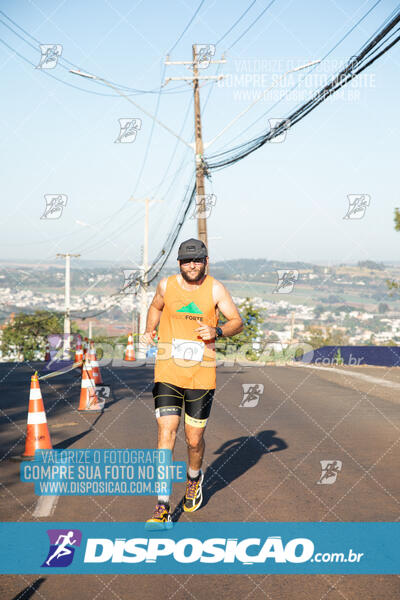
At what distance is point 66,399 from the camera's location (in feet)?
47.6

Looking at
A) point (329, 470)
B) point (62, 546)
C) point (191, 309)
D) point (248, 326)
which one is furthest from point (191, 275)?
point (248, 326)

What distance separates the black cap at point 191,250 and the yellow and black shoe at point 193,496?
1873mm

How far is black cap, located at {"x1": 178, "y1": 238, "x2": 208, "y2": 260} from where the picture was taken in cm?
597

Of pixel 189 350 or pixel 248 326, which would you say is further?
pixel 248 326

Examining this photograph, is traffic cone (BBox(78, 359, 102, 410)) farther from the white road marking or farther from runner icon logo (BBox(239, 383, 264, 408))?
the white road marking

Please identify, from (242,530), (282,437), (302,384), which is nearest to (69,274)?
(302,384)

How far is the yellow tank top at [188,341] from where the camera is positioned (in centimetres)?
603

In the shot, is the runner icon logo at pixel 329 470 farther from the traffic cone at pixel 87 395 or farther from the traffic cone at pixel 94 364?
the traffic cone at pixel 94 364

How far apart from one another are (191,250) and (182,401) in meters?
1.29

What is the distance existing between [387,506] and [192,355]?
2121mm

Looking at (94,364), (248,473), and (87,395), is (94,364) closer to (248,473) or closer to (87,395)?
(87,395)

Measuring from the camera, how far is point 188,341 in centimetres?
603

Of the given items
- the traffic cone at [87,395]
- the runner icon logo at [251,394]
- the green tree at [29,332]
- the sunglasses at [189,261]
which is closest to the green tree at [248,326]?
the runner icon logo at [251,394]

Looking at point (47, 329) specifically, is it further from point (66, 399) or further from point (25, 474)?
point (25, 474)
